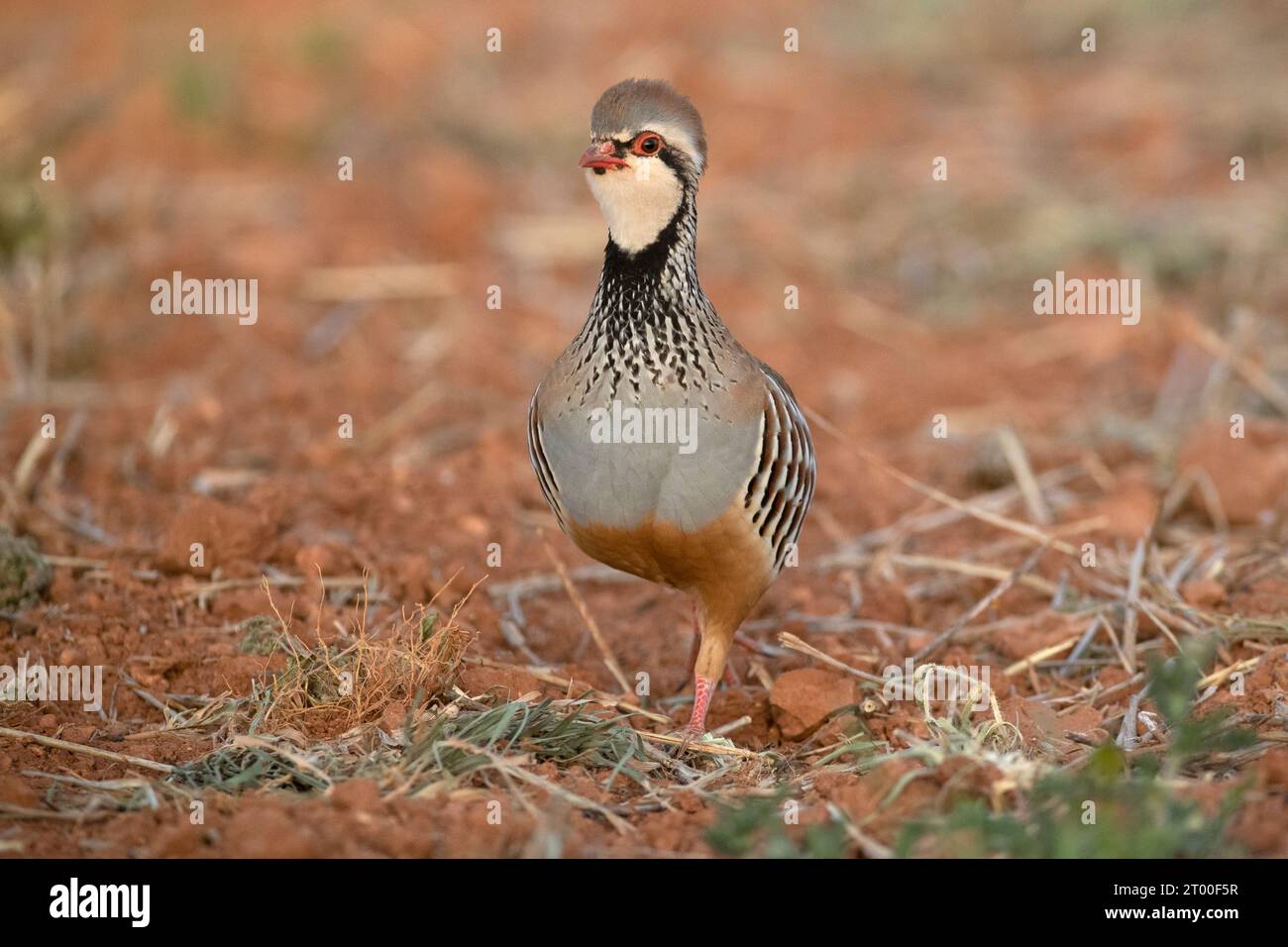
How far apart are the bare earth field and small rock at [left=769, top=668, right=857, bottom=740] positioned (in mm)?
22

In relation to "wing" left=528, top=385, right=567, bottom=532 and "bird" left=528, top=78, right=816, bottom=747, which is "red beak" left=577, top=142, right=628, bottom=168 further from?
"wing" left=528, top=385, right=567, bottom=532

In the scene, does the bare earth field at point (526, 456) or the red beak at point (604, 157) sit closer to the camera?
the bare earth field at point (526, 456)

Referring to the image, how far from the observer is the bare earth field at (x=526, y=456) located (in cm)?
391

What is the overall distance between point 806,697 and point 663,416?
1041 millimetres

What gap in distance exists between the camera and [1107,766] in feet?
11.3

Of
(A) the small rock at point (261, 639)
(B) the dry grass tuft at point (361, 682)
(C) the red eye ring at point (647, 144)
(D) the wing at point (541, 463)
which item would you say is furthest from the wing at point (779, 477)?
(A) the small rock at point (261, 639)

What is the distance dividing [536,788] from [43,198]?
5464 mm

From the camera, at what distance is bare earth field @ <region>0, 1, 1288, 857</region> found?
3.91 m

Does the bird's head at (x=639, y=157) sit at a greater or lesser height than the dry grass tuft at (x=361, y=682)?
greater

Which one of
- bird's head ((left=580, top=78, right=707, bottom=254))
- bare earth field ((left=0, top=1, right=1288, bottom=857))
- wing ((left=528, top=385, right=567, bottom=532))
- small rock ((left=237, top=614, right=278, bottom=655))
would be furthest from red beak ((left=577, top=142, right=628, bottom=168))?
small rock ((left=237, top=614, right=278, bottom=655))

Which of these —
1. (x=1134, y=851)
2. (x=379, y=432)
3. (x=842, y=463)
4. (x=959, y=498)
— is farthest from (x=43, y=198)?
(x=1134, y=851)

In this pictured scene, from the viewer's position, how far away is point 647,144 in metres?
4.55

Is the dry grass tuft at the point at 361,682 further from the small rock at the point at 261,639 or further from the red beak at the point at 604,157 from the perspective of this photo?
the red beak at the point at 604,157

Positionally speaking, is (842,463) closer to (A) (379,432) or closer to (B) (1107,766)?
(A) (379,432)
